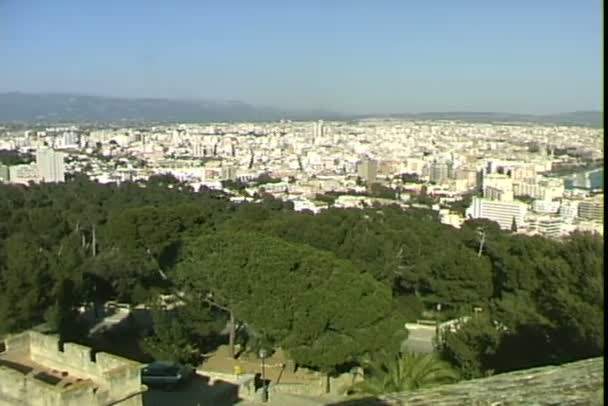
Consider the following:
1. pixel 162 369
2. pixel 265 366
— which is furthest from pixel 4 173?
pixel 162 369

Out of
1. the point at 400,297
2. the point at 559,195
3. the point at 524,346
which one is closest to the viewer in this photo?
the point at 524,346

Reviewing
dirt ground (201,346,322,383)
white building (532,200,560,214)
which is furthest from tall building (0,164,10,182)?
dirt ground (201,346,322,383)

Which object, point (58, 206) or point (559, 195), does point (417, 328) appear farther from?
point (559, 195)

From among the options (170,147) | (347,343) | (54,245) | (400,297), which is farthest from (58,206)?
(170,147)

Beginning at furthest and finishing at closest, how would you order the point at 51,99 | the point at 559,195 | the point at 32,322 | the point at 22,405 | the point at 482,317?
the point at 51,99 < the point at 559,195 < the point at 32,322 < the point at 482,317 < the point at 22,405

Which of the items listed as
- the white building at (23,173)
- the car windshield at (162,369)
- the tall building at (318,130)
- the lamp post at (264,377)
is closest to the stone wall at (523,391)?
the lamp post at (264,377)

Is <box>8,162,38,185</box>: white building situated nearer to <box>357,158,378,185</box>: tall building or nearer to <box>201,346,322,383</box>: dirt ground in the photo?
<box>357,158,378,185</box>: tall building

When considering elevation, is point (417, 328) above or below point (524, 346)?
below
